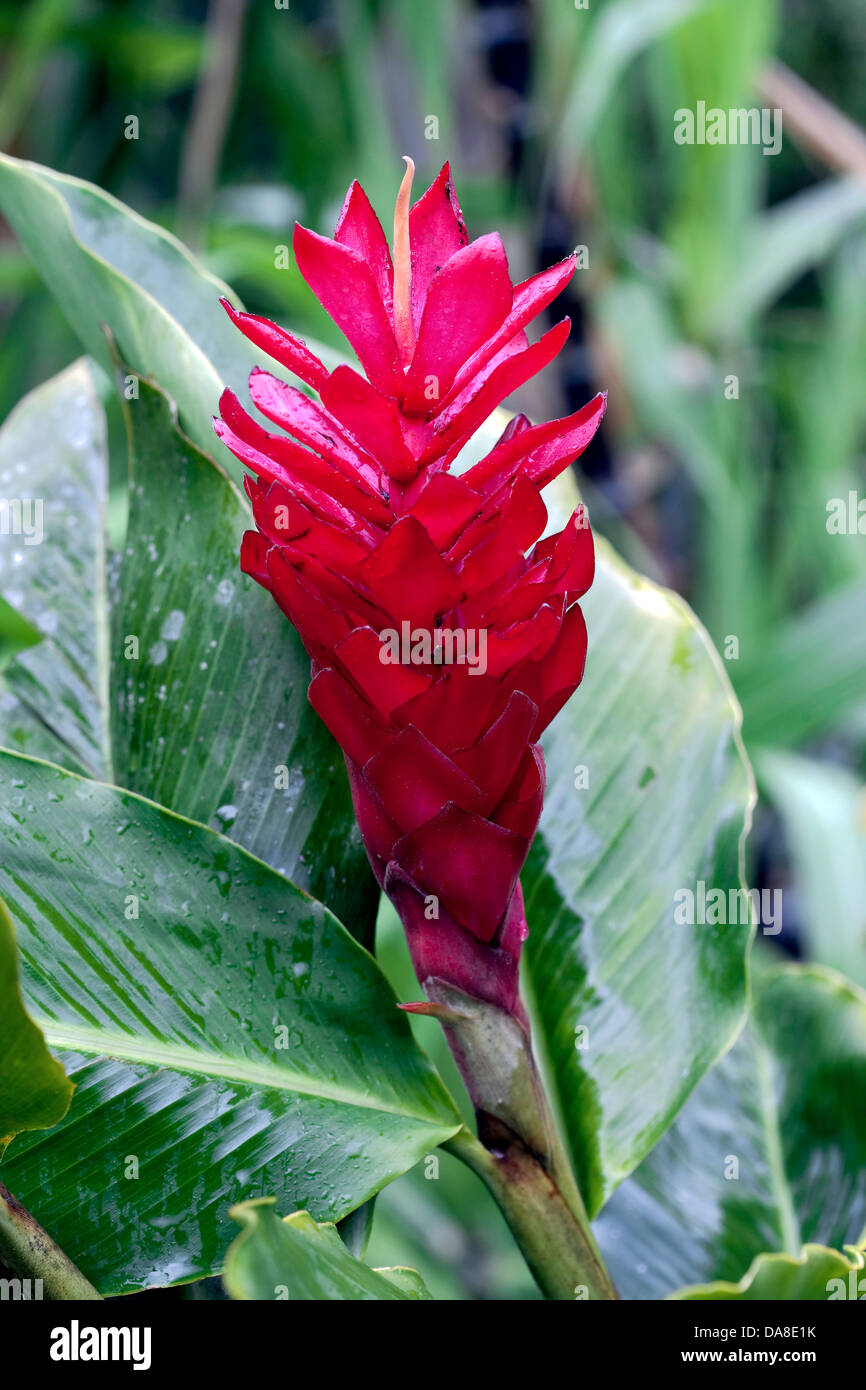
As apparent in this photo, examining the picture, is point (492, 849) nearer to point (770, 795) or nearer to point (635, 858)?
point (635, 858)

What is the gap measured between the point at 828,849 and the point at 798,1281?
99 centimetres

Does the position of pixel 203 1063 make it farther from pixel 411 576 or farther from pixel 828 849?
pixel 828 849

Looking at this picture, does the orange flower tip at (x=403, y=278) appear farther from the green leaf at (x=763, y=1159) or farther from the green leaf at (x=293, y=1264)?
the green leaf at (x=763, y=1159)

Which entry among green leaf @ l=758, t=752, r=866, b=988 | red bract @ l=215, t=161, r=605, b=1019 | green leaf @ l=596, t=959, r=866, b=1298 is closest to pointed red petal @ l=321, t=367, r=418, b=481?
red bract @ l=215, t=161, r=605, b=1019

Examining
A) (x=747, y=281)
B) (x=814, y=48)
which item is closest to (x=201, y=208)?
(x=747, y=281)

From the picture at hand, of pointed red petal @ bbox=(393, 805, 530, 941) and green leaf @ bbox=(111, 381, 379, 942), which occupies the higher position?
green leaf @ bbox=(111, 381, 379, 942)

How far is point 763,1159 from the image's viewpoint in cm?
61

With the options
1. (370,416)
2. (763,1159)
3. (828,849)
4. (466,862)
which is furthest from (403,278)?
(828,849)

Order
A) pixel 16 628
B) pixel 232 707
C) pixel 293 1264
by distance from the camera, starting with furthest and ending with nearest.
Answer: pixel 16 628
pixel 232 707
pixel 293 1264

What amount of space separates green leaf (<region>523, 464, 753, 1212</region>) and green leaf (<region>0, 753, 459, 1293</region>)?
3.7 inches

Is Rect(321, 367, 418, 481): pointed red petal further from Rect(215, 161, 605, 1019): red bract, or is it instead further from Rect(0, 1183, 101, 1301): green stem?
Rect(0, 1183, 101, 1301): green stem

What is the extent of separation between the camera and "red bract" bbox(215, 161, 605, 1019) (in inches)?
13.4

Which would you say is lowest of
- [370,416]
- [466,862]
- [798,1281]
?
[798,1281]
